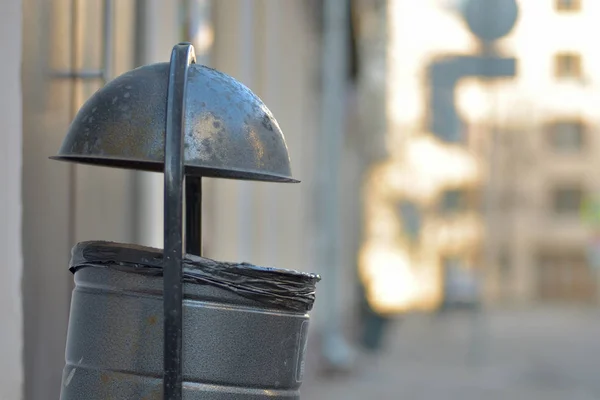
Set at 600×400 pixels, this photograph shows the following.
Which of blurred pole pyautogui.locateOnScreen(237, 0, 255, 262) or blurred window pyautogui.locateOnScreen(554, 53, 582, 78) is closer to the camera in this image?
blurred pole pyautogui.locateOnScreen(237, 0, 255, 262)

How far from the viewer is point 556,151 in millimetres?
63625

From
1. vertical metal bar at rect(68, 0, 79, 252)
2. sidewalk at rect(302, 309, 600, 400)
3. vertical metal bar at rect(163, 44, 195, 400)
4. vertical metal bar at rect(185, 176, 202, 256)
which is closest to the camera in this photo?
vertical metal bar at rect(163, 44, 195, 400)

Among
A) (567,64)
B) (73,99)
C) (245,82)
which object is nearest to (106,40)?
(73,99)

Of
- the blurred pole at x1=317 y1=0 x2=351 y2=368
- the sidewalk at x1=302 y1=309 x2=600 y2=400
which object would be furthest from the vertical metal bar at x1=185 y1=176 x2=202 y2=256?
the blurred pole at x1=317 y1=0 x2=351 y2=368

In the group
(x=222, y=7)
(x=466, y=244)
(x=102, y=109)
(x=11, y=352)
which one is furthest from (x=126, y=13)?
(x=466, y=244)

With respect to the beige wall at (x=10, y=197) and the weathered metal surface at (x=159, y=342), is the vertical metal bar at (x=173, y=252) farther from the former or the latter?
the beige wall at (x=10, y=197)

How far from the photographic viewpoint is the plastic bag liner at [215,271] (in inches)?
88.4

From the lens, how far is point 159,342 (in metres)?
2.22

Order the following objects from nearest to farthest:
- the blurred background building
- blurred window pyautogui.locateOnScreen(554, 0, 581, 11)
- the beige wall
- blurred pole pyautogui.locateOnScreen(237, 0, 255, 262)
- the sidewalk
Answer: the beige wall < the blurred background building < blurred pole pyautogui.locateOnScreen(237, 0, 255, 262) < the sidewalk < blurred window pyautogui.locateOnScreen(554, 0, 581, 11)

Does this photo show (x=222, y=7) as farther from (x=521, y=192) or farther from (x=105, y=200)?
(x=521, y=192)

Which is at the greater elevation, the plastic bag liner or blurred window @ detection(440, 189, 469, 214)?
blurred window @ detection(440, 189, 469, 214)

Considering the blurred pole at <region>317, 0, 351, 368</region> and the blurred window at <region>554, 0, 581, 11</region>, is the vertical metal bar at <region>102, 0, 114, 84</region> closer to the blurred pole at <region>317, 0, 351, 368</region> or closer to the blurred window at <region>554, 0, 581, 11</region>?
the blurred pole at <region>317, 0, 351, 368</region>

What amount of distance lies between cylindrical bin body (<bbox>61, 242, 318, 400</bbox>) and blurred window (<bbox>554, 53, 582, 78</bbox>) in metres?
65.5

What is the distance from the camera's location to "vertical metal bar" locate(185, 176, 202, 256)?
275cm
